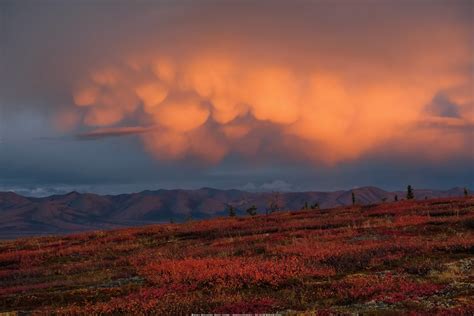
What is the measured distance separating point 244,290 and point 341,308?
5209mm

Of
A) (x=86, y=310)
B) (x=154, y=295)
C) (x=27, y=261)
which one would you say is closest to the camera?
(x=86, y=310)

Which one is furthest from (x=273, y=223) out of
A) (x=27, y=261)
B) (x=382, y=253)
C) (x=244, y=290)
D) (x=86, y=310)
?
(x=86, y=310)

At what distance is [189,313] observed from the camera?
15.5 metres

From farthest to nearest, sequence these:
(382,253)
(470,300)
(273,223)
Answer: (273,223), (382,253), (470,300)

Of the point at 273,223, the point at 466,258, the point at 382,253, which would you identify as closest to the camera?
the point at 466,258

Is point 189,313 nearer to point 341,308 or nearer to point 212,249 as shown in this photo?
point 341,308

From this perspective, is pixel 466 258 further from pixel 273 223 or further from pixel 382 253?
pixel 273 223

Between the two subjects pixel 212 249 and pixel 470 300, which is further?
pixel 212 249

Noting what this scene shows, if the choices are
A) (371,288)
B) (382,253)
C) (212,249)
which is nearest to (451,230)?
(382,253)

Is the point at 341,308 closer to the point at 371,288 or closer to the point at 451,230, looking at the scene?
the point at 371,288

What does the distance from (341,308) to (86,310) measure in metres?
8.75

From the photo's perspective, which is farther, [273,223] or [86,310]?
[273,223]

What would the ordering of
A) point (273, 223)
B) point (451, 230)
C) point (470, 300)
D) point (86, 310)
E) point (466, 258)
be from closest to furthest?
point (470, 300) < point (86, 310) < point (466, 258) < point (451, 230) < point (273, 223)

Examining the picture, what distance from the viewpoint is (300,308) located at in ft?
50.8
